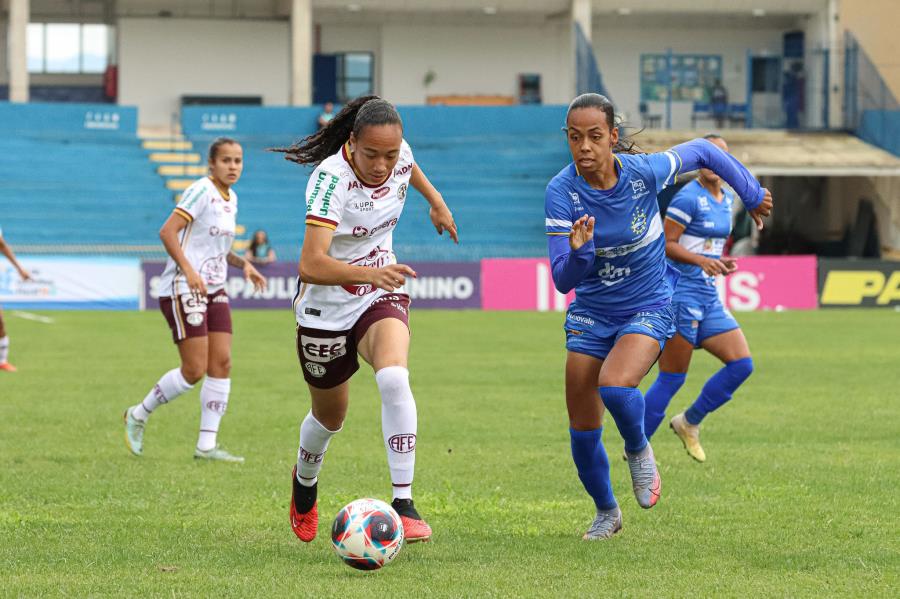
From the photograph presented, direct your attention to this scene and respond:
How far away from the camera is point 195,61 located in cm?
4656

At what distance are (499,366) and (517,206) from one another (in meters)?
20.9

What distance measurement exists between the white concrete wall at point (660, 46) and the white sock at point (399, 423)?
4142cm

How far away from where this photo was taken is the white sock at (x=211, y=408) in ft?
34.0

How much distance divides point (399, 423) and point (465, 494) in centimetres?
201

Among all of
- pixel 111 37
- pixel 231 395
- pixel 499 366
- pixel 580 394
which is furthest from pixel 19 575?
pixel 111 37

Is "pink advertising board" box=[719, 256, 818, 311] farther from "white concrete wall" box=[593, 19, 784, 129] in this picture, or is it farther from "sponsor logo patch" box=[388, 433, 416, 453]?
"sponsor logo patch" box=[388, 433, 416, 453]

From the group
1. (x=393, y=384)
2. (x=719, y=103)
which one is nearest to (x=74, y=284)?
(x=719, y=103)

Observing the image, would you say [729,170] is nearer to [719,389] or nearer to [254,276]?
[719,389]

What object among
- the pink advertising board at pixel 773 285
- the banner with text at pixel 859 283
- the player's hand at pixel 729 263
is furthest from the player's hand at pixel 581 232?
the banner with text at pixel 859 283

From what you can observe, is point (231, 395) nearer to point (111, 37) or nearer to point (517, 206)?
point (517, 206)

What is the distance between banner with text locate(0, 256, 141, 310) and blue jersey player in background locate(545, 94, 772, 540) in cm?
2421

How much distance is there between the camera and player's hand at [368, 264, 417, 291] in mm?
6348

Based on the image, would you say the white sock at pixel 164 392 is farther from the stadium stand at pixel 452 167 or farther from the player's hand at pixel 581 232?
the stadium stand at pixel 452 167

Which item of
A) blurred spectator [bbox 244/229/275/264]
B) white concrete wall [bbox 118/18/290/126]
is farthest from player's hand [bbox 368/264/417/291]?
white concrete wall [bbox 118/18/290/126]
